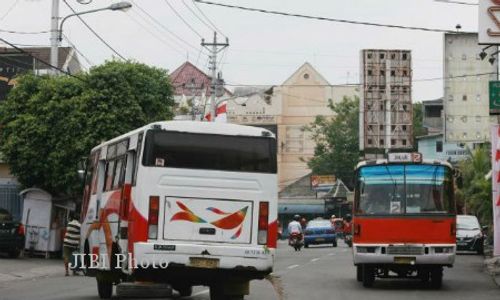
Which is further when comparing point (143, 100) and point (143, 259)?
point (143, 100)

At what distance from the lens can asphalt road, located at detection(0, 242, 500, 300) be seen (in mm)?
19641

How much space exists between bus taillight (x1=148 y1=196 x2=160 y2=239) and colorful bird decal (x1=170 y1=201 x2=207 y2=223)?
0.89 ft

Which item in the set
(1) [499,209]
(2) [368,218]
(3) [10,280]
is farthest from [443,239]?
(3) [10,280]

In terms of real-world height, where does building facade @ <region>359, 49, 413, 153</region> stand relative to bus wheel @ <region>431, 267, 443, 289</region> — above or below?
above

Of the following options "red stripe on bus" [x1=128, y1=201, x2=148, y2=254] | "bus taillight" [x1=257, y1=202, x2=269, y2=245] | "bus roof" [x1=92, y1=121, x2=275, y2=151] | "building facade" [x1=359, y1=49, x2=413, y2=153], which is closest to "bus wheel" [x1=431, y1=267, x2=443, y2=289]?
"bus taillight" [x1=257, y1=202, x2=269, y2=245]

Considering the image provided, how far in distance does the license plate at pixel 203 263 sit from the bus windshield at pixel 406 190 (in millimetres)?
6886

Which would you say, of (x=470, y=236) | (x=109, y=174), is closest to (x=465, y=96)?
(x=470, y=236)

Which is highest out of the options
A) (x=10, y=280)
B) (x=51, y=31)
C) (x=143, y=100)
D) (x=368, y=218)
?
(x=51, y=31)

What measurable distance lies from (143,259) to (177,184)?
4.24 feet

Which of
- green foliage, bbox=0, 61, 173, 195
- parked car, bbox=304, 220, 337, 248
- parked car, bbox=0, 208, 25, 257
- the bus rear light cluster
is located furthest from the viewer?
parked car, bbox=304, 220, 337, 248

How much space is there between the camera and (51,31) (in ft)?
124

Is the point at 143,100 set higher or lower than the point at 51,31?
lower

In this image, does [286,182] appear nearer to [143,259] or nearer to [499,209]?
[499,209]

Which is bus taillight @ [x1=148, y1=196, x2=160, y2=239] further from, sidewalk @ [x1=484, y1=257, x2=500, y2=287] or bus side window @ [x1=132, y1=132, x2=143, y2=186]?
sidewalk @ [x1=484, y1=257, x2=500, y2=287]
